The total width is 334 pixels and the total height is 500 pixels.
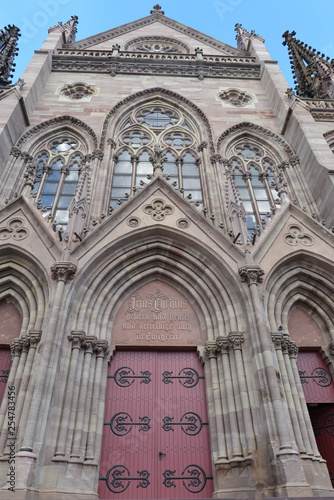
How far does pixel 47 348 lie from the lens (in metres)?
6.66

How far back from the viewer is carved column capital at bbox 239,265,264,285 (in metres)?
7.89

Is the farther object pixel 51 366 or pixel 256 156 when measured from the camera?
pixel 256 156

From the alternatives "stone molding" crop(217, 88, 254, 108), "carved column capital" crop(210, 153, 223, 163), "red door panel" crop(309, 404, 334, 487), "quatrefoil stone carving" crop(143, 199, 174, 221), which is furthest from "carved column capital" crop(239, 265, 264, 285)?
"stone molding" crop(217, 88, 254, 108)

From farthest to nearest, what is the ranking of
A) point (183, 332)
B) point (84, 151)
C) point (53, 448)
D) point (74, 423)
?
point (84, 151), point (183, 332), point (74, 423), point (53, 448)

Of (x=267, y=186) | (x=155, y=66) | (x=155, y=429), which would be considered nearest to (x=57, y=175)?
(x=267, y=186)

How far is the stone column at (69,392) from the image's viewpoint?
6207mm

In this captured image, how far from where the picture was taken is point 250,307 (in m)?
7.59

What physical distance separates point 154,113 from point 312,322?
1058cm

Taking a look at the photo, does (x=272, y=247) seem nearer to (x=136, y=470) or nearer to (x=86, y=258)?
(x=86, y=258)

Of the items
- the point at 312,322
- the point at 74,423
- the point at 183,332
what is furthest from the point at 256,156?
the point at 74,423

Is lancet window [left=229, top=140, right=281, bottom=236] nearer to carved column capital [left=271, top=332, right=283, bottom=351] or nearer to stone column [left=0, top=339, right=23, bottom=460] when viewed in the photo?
carved column capital [left=271, top=332, right=283, bottom=351]

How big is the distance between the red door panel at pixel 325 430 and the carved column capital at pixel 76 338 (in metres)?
5.34

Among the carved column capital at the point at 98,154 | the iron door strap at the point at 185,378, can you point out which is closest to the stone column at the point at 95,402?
the iron door strap at the point at 185,378

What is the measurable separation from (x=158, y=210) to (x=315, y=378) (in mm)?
5482
